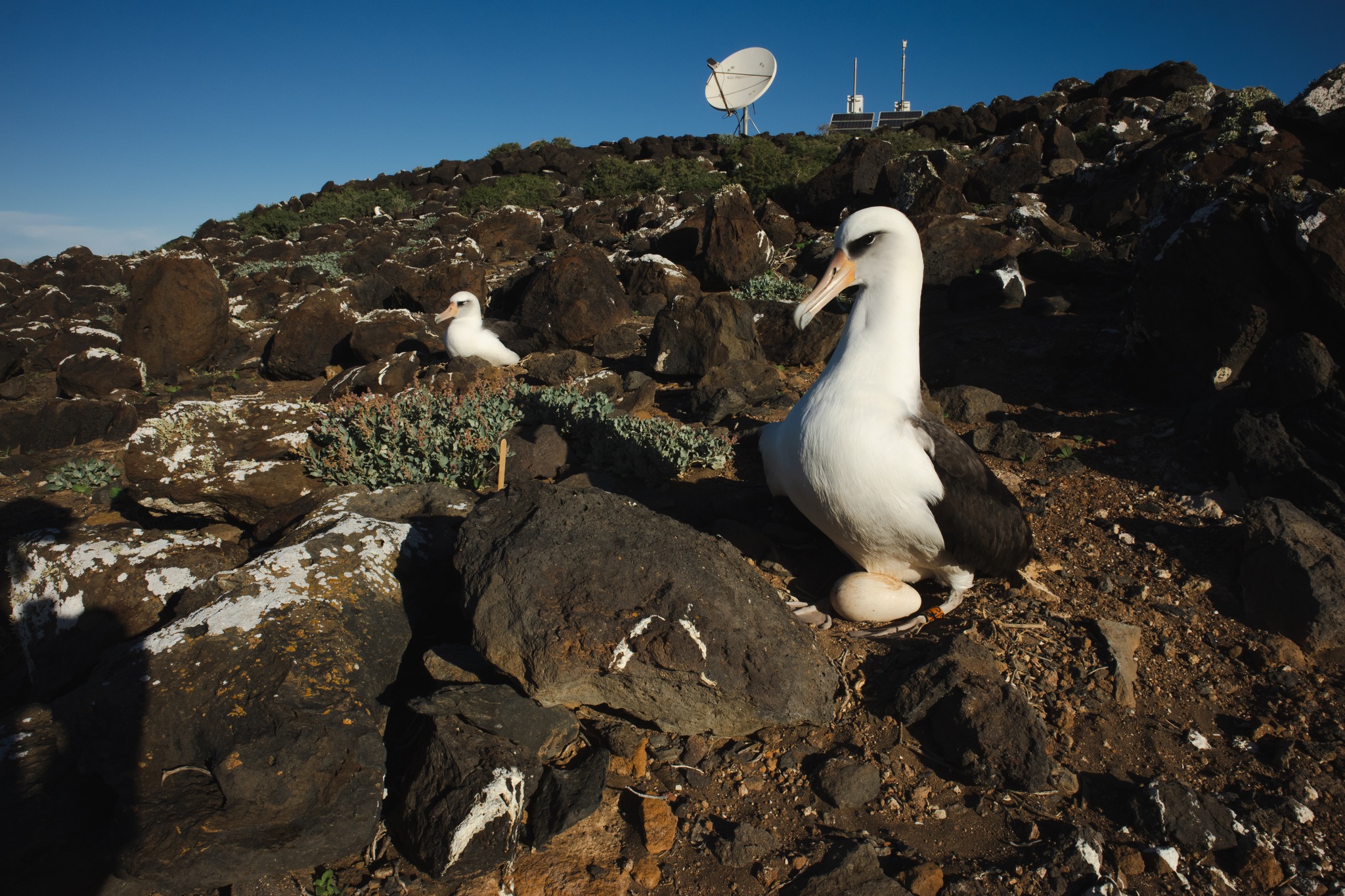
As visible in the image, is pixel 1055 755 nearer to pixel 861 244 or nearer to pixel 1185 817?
pixel 1185 817

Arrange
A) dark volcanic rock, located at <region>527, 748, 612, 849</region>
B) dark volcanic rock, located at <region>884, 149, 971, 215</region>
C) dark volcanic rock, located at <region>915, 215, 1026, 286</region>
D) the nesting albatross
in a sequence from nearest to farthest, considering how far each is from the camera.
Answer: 1. dark volcanic rock, located at <region>527, 748, 612, 849</region>
2. the nesting albatross
3. dark volcanic rock, located at <region>915, 215, 1026, 286</region>
4. dark volcanic rock, located at <region>884, 149, 971, 215</region>

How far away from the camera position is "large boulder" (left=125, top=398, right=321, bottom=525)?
457cm

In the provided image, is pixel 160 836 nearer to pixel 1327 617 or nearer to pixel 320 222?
pixel 1327 617

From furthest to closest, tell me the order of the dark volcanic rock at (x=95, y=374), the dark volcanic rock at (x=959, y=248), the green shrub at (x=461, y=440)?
the dark volcanic rock at (x=959, y=248)
the dark volcanic rock at (x=95, y=374)
the green shrub at (x=461, y=440)

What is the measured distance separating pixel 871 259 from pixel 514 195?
2716 centimetres

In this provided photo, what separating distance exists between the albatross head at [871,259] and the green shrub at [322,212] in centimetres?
2954

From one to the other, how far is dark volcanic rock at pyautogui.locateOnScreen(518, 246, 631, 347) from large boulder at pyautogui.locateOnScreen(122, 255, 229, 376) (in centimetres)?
497

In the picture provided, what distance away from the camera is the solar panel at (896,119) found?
3753 cm

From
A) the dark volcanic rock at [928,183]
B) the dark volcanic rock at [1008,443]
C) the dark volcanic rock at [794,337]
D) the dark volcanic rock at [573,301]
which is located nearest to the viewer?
the dark volcanic rock at [1008,443]

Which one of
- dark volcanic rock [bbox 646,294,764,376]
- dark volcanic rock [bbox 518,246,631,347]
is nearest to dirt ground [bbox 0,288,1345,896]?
dark volcanic rock [bbox 646,294,764,376]

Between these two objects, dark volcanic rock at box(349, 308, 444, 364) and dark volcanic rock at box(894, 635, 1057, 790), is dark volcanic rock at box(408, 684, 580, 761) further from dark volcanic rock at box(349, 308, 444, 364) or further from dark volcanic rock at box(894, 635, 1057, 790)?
dark volcanic rock at box(349, 308, 444, 364)

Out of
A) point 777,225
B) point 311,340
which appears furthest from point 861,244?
point 777,225

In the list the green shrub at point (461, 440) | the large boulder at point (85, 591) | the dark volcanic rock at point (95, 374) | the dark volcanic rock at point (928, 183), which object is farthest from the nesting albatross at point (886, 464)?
the dark volcanic rock at point (928, 183)

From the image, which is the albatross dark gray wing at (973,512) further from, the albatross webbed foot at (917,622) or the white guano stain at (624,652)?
the white guano stain at (624,652)
